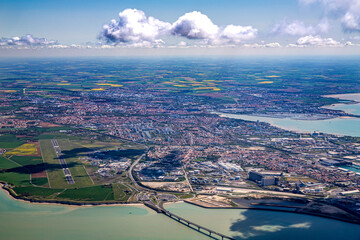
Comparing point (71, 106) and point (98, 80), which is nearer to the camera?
point (71, 106)

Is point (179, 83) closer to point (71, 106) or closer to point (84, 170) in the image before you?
point (71, 106)

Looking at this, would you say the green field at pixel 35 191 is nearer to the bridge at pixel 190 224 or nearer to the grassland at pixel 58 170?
the grassland at pixel 58 170

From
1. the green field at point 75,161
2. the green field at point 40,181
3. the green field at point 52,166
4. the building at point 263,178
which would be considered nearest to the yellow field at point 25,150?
the green field at point 52,166

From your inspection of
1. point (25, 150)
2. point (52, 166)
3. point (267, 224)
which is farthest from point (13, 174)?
point (267, 224)

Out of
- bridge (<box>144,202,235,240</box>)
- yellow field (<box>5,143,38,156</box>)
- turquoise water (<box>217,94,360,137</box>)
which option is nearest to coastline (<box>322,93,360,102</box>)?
turquoise water (<box>217,94,360,137</box>)

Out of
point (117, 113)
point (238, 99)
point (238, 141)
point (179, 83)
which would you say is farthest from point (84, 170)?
point (179, 83)

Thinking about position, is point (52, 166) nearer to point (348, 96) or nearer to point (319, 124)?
point (319, 124)

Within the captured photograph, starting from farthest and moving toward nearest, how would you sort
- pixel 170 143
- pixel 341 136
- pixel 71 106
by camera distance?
pixel 71 106, pixel 341 136, pixel 170 143
